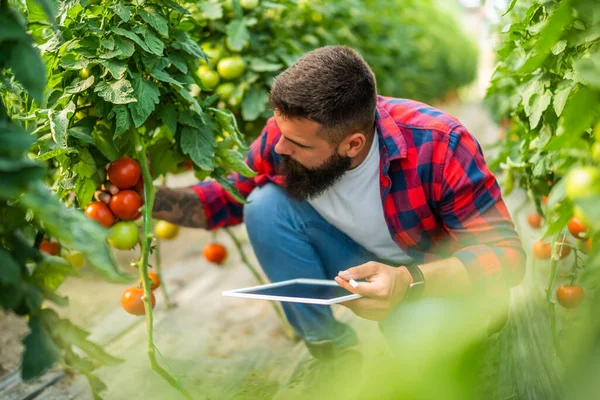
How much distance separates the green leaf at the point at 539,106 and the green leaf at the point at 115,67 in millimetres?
1154

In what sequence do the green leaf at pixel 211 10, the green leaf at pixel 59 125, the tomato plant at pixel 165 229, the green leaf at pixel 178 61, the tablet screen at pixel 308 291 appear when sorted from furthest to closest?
the tomato plant at pixel 165 229 < the green leaf at pixel 211 10 < the tablet screen at pixel 308 291 < the green leaf at pixel 178 61 < the green leaf at pixel 59 125

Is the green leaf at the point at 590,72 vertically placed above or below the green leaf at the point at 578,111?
above

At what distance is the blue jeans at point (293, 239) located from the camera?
74.2 inches

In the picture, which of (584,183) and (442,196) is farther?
(442,196)

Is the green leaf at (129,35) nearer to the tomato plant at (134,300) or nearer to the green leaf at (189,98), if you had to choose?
the green leaf at (189,98)

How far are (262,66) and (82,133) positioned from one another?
0.96 m

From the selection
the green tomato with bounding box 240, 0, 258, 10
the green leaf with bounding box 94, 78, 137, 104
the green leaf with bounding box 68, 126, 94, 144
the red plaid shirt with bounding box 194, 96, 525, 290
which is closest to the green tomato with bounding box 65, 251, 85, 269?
the green leaf with bounding box 68, 126, 94, 144

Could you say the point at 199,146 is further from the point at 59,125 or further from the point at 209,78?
the point at 209,78

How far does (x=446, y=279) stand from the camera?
5.18 ft

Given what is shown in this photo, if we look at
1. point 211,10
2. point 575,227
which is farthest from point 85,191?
point 575,227

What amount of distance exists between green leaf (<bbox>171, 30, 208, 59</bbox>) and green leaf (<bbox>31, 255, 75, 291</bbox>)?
26.7 inches

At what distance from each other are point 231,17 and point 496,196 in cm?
126

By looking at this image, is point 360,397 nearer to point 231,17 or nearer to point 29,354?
point 29,354

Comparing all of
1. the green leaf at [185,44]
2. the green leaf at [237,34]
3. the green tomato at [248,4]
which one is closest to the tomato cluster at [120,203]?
the green leaf at [185,44]
